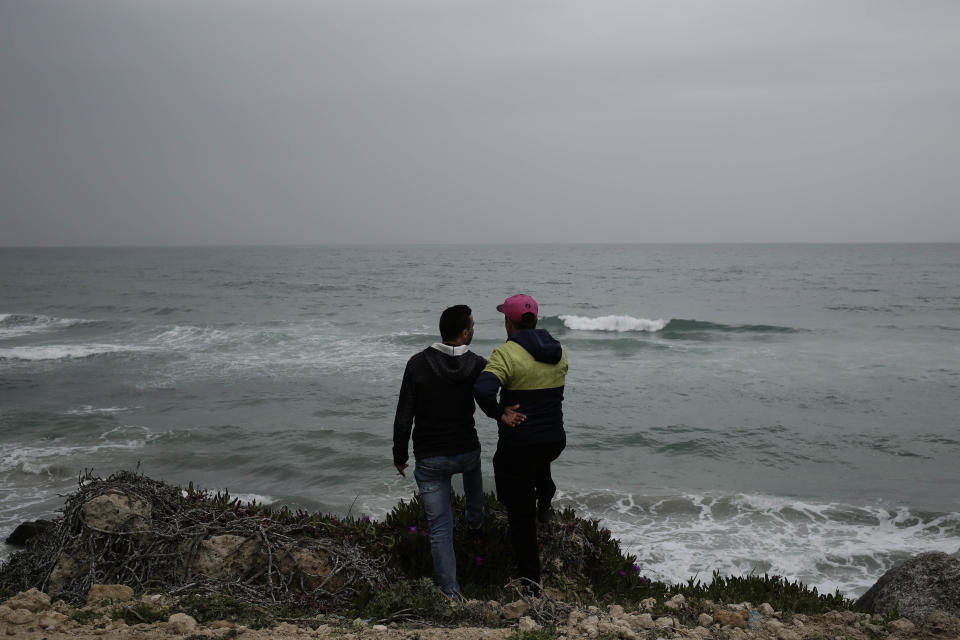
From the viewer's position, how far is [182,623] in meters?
3.60

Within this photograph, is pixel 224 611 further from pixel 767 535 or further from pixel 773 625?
pixel 767 535

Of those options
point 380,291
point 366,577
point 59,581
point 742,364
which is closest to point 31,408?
point 59,581

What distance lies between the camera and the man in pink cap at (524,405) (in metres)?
4.11

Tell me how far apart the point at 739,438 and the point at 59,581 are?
10.9m

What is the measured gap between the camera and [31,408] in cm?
1394

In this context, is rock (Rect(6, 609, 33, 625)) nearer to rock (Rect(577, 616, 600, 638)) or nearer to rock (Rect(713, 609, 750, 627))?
rock (Rect(577, 616, 600, 638))

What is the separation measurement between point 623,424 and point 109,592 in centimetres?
1023

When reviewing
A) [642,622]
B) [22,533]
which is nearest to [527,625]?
[642,622]

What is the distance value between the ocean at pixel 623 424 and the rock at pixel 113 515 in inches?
144

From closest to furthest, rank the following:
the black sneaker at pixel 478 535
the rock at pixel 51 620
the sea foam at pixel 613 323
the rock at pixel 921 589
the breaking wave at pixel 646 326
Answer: the rock at pixel 51 620 → the rock at pixel 921 589 → the black sneaker at pixel 478 535 → the breaking wave at pixel 646 326 → the sea foam at pixel 613 323

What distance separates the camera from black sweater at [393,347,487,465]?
4207 millimetres

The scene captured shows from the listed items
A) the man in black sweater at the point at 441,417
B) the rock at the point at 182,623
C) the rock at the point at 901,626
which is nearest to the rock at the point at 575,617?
the man in black sweater at the point at 441,417

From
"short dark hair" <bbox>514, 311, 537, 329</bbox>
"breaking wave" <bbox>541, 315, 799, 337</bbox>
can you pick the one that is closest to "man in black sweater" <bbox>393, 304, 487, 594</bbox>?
"short dark hair" <bbox>514, 311, 537, 329</bbox>

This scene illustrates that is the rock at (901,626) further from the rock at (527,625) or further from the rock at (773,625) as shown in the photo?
the rock at (527,625)
